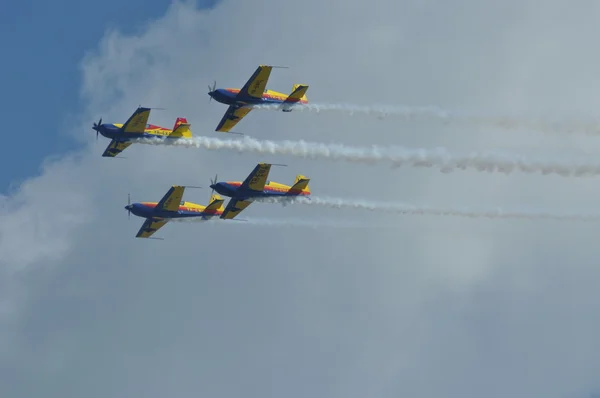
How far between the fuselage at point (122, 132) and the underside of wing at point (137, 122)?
29cm

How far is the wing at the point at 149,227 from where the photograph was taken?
9344cm

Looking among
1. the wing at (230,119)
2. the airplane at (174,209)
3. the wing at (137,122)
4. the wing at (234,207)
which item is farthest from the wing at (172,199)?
the wing at (137,122)

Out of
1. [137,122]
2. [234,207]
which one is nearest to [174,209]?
[234,207]

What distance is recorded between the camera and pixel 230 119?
8656cm

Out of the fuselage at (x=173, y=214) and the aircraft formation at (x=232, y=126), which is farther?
the fuselage at (x=173, y=214)

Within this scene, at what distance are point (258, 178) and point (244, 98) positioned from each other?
5.31 metres

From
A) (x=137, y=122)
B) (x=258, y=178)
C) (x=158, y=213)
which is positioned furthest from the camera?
(x=158, y=213)

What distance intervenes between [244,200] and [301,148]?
5726mm

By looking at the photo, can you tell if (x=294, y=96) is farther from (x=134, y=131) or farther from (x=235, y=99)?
(x=134, y=131)

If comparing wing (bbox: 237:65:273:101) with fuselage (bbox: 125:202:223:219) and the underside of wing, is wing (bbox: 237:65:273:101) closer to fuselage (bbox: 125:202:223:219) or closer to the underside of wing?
the underside of wing

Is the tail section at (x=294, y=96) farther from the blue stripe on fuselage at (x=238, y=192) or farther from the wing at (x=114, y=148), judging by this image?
the wing at (x=114, y=148)

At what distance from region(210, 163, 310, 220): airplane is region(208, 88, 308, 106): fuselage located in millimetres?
4054

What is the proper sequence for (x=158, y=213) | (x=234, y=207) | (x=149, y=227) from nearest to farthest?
1. (x=234, y=207)
2. (x=158, y=213)
3. (x=149, y=227)

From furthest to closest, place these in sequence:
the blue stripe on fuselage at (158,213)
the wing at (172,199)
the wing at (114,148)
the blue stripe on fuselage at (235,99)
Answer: the blue stripe on fuselage at (158,213)
the wing at (172,199)
the wing at (114,148)
the blue stripe on fuselage at (235,99)
